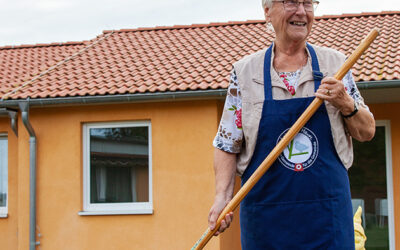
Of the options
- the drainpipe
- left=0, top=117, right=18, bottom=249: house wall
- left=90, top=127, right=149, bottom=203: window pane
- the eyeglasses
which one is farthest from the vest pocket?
left=0, top=117, right=18, bottom=249: house wall

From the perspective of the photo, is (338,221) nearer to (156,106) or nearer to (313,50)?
(313,50)

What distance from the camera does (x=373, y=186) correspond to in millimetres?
11711

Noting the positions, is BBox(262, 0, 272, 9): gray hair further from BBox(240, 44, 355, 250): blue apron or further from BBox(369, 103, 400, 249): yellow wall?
BBox(369, 103, 400, 249): yellow wall

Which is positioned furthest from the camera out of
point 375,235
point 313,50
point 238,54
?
point 238,54

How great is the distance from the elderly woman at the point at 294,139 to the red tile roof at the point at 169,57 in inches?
300

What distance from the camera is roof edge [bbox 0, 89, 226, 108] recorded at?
10.4 meters

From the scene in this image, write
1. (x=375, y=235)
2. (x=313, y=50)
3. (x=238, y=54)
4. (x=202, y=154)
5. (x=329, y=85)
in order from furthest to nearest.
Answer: (x=238, y=54) → (x=375, y=235) → (x=202, y=154) → (x=313, y=50) → (x=329, y=85)

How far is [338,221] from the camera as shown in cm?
262

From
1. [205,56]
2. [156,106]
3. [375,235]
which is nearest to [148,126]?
[156,106]

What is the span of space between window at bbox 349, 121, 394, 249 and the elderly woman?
914 cm

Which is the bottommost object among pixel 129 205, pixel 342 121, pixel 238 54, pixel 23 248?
pixel 23 248

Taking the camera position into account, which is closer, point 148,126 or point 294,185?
point 294,185

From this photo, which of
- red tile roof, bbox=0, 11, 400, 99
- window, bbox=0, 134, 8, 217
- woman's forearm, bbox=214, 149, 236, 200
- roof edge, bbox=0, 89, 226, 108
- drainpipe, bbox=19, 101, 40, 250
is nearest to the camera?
woman's forearm, bbox=214, 149, 236, 200

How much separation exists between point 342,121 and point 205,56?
33.9 ft
